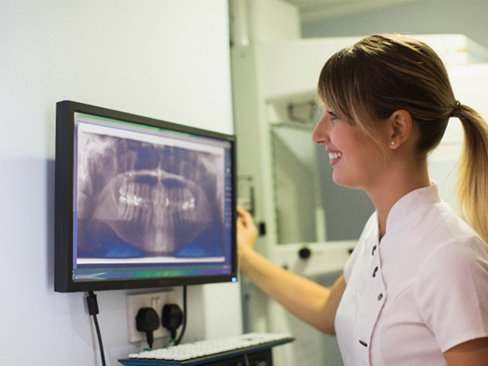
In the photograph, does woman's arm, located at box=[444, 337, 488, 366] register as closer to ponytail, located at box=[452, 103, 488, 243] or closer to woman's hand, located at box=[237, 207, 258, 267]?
ponytail, located at box=[452, 103, 488, 243]

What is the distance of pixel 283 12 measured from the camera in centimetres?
279

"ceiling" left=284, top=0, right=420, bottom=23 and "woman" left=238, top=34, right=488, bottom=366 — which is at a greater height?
"ceiling" left=284, top=0, right=420, bottom=23

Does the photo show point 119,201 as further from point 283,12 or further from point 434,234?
point 283,12

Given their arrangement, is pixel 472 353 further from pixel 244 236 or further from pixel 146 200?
pixel 244 236

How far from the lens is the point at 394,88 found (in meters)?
1.34

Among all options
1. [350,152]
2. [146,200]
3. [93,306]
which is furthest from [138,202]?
[350,152]

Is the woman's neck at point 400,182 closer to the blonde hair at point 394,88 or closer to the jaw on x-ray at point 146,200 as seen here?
the blonde hair at point 394,88

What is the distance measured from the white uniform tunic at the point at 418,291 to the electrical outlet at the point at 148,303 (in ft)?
1.41

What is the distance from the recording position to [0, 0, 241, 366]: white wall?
1.27 metres

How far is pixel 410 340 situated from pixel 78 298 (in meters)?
0.68

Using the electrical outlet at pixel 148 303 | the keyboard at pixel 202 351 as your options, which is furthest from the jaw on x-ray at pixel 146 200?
the keyboard at pixel 202 351

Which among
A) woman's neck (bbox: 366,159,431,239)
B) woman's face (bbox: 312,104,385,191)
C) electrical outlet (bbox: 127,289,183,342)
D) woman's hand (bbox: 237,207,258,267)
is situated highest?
woman's face (bbox: 312,104,385,191)

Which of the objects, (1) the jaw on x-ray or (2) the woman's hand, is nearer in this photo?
(1) the jaw on x-ray

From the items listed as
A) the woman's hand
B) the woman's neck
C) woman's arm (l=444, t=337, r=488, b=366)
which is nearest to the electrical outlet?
the woman's hand
